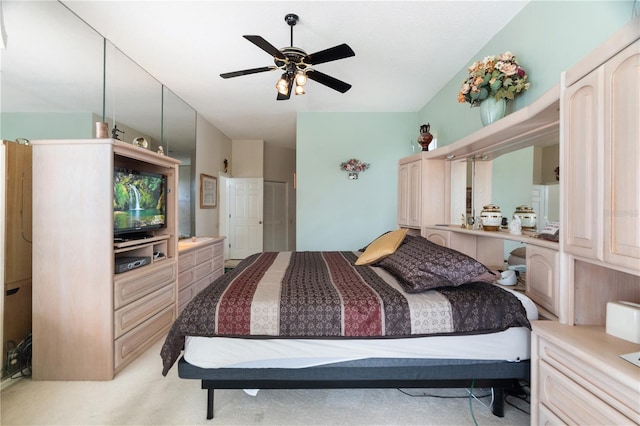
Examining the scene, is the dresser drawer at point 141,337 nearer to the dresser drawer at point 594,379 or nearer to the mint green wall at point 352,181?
the mint green wall at point 352,181

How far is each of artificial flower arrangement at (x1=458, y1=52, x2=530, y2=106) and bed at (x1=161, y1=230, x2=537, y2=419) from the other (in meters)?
1.39

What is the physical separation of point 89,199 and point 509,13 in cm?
335

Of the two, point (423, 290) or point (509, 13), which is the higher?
point (509, 13)

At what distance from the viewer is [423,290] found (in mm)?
1582

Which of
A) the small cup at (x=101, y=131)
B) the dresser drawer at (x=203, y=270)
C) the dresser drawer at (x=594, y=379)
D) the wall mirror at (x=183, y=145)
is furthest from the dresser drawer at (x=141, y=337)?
the dresser drawer at (x=594, y=379)

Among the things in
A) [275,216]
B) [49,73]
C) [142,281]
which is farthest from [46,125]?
[275,216]

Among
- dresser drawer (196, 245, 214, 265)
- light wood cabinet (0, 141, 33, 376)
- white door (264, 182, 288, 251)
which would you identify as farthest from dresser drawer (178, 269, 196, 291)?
white door (264, 182, 288, 251)

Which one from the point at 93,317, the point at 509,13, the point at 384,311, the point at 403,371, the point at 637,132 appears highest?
the point at 509,13

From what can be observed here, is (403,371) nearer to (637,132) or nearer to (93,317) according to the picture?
(637,132)

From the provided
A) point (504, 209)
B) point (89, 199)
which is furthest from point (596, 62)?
point (89, 199)

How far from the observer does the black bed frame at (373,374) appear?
1.46 meters

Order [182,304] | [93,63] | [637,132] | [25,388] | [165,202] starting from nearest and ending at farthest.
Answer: [637,132] → [25,388] → [93,63] → [165,202] → [182,304]

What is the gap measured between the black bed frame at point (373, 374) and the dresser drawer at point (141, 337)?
87 cm

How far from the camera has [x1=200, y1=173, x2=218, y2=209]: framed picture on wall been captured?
4677mm
